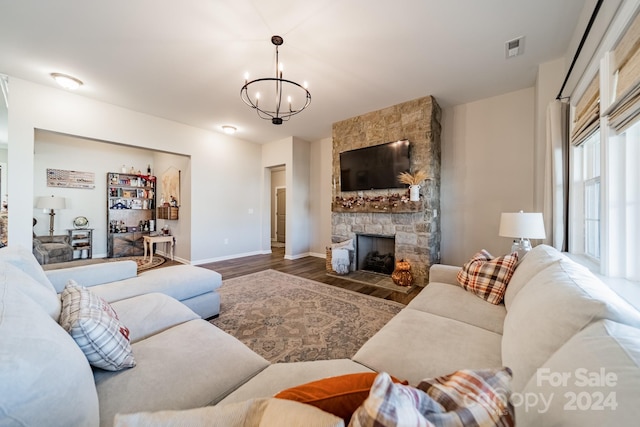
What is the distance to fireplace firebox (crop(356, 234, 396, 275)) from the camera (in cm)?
419

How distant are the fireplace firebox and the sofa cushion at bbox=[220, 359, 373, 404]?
10.7 ft

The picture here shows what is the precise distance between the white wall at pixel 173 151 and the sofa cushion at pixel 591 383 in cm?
489

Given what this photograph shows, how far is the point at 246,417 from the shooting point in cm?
52

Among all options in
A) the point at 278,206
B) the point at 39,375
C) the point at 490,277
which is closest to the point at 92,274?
the point at 39,375

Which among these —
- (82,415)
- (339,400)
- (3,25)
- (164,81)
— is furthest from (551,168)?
(3,25)

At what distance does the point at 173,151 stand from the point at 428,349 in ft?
16.2

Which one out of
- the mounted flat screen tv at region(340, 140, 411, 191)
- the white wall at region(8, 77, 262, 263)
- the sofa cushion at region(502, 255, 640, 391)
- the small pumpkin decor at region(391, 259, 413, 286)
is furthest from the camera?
the mounted flat screen tv at region(340, 140, 411, 191)

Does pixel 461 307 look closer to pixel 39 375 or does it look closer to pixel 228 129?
pixel 39 375

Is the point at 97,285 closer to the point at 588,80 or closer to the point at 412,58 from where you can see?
the point at 412,58

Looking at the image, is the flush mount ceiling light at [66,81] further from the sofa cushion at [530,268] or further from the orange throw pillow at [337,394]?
the sofa cushion at [530,268]

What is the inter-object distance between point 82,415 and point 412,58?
340cm

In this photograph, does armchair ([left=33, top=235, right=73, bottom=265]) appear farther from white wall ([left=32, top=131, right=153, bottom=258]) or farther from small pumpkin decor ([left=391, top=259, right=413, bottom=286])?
small pumpkin decor ([left=391, top=259, right=413, bottom=286])

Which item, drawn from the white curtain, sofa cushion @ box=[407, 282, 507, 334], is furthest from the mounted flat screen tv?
sofa cushion @ box=[407, 282, 507, 334]

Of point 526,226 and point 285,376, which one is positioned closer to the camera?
point 285,376
